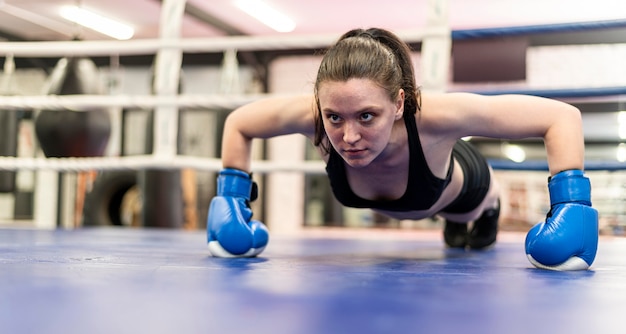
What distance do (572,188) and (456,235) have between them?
2.65ft

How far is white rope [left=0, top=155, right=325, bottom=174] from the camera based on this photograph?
8.10ft

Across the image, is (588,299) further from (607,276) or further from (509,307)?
(607,276)

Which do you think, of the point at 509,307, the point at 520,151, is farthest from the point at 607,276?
the point at 520,151

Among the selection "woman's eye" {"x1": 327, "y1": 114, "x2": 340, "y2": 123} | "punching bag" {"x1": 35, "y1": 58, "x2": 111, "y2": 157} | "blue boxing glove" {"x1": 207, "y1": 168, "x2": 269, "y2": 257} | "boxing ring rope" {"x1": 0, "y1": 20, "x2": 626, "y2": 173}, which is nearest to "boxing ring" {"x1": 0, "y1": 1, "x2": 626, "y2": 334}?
"blue boxing glove" {"x1": 207, "y1": 168, "x2": 269, "y2": 257}

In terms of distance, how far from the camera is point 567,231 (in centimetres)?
110

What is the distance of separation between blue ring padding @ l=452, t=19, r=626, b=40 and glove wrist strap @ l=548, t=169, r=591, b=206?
1171mm

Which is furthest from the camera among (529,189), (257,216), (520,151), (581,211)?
(520,151)

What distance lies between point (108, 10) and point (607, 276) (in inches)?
222

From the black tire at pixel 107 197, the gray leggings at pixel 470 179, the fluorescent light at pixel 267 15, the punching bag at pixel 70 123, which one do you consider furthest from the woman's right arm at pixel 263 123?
the fluorescent light at pixel 267 15

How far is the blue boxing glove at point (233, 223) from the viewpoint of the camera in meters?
1.29

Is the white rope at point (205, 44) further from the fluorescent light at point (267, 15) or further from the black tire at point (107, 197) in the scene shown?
the fluorescent light at point (267, 15)

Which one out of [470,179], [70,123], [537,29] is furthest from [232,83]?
[470,179]

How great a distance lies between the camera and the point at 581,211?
1127 millimetres

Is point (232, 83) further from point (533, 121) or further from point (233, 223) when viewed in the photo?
point (533, 121)
